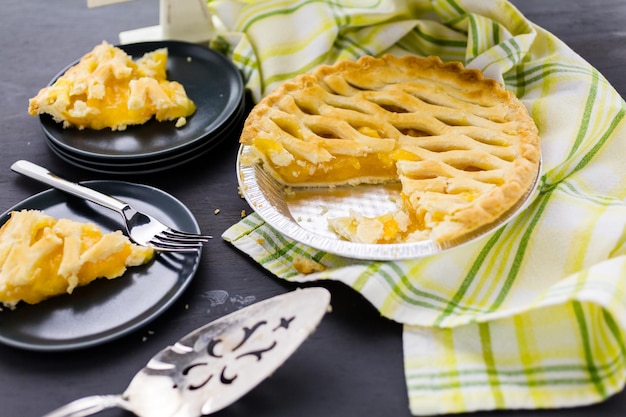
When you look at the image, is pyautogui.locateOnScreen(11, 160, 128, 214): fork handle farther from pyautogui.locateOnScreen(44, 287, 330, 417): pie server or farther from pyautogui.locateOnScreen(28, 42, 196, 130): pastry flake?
pyautogui.locateOnScreen(44, 287, 330, 417): pie server

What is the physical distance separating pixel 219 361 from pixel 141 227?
49cm

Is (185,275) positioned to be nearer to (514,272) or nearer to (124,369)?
(124,369)

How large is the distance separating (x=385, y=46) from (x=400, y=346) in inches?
46.0

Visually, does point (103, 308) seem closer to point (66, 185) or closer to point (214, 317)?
point (214, 317)

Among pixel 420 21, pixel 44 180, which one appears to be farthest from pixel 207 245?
pixel 420 21

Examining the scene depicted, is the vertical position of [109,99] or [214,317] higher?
[109,99]

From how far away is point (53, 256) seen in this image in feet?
5.08

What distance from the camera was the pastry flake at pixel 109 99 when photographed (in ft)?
6.75

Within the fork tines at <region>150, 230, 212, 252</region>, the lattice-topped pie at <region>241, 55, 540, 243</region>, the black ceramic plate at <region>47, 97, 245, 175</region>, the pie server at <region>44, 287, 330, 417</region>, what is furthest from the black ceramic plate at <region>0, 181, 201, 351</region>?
the lattice-topped pie at <region>241, 55, 540, 243</region>

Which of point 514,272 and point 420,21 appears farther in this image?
point 420,21

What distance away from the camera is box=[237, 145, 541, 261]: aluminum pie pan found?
5.11 ft

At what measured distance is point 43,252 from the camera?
152 centimetres

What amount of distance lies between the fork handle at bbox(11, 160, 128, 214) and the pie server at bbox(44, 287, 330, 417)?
1.61 ft

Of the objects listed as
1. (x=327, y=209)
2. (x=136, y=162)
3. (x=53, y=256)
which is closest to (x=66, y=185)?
(x=136, y=162)
